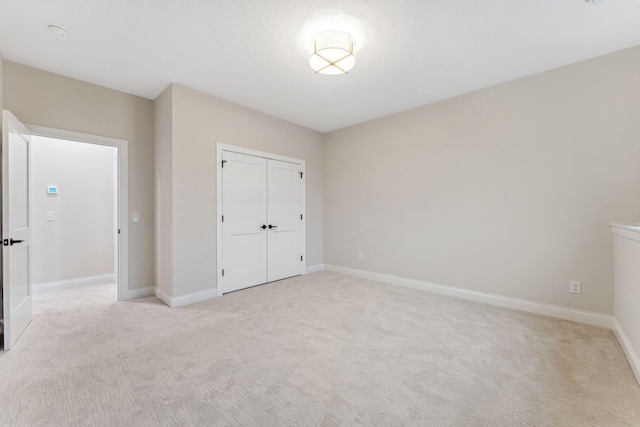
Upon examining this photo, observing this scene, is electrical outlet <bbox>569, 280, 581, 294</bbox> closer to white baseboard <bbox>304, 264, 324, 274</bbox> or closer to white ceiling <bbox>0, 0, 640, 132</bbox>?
white ceiling <bbox>0, 0, 640, 132</bbox>

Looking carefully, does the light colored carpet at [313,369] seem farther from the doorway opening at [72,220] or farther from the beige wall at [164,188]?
the doorway opening at [72,220]

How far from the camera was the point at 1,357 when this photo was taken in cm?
213

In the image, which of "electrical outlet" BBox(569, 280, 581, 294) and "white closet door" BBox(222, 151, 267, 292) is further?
"white closet door" BBox(222, 151, 267, 292)

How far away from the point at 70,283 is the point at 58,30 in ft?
11.7

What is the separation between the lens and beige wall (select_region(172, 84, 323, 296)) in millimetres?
3348

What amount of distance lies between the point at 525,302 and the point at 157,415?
3679mm

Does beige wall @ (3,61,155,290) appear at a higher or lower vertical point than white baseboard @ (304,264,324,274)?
higher

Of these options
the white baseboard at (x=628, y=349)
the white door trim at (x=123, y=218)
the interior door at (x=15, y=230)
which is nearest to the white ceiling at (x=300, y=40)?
the white door trim at (x=123, y=218)

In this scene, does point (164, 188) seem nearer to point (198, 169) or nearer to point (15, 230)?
point (198, 169)

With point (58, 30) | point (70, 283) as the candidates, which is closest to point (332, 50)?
point (58, 30)

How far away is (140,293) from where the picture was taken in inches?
144

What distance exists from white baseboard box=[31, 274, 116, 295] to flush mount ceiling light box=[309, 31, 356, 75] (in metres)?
4.70

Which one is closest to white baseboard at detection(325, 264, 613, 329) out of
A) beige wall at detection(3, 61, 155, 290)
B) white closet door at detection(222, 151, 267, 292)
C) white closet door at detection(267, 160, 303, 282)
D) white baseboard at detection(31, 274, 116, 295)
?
white closet door at detection(267, 160, 303, 282)

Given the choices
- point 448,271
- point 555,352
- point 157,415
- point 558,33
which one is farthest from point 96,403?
point 558,33
